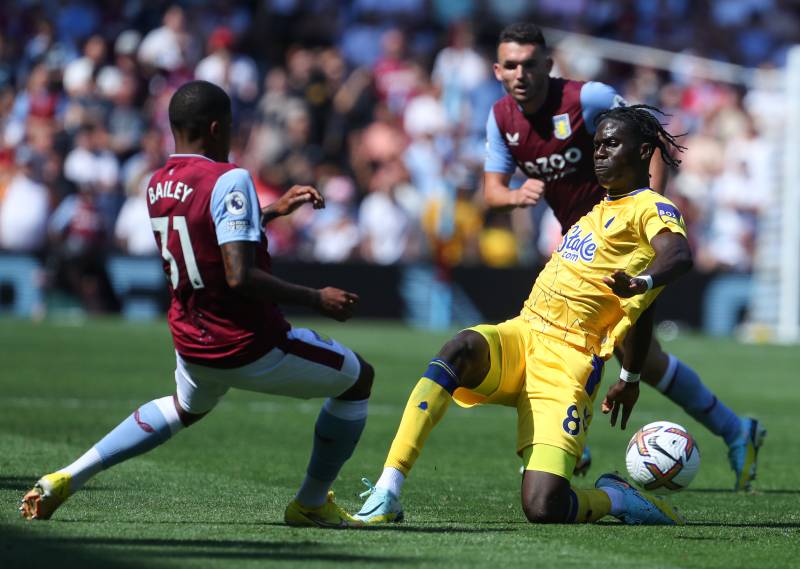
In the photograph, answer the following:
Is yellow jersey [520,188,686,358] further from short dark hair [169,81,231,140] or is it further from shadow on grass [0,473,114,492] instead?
shadow on grass [0,473,114,492]

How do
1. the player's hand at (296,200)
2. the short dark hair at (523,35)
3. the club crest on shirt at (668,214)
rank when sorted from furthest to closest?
the short dark hair at (523,35) < the club crest on shirt at (668,214) < the player's hand at (296,200)

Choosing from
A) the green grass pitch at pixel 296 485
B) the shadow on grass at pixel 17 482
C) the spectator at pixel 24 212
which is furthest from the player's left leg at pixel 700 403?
the spectator at pixel 24 212

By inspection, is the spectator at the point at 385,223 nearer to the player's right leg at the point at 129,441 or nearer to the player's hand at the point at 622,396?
the player's hand at the point at 622,396

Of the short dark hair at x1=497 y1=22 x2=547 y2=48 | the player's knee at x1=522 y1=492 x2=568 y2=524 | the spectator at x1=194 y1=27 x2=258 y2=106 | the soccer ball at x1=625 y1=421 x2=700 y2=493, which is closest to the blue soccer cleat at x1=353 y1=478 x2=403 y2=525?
the player's knee at x1=522 y1=492 x2=568 y2=524

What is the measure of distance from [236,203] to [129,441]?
1188mm

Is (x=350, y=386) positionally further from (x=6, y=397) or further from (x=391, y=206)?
(x=391, y=206)

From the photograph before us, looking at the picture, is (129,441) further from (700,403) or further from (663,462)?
(700,403)

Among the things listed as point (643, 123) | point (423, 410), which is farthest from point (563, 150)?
point (423, 410)

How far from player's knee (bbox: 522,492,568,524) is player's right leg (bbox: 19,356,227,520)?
150 cm

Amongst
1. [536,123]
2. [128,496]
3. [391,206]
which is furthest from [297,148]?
[128,496]

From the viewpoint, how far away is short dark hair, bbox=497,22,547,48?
8391 millimetres

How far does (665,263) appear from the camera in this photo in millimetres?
6457

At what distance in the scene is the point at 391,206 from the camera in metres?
21.4

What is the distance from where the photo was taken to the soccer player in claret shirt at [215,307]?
231 inches
